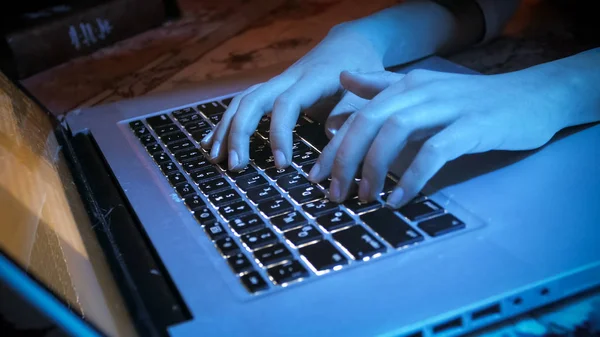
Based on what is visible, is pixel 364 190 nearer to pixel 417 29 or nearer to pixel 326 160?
pixel 326 160

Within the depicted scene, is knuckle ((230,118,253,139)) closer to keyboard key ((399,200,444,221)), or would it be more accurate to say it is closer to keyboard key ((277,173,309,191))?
keyboard key ((277,173,309,191))

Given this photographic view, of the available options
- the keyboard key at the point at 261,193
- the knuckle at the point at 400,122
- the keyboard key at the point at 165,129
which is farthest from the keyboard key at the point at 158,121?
the knuckle at the point at 400,122

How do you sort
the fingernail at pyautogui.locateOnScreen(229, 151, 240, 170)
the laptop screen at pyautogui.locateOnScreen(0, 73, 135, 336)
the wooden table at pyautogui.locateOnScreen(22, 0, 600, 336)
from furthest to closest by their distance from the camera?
the wooden table at pyautogui.locateOnScreen(22, 0, 600, 336)
the fingernail at pyautogui.locateOnScreen(229, 151, 240, 170)
the laptop screen at pyautogui.locateOnScreen(0, 73, 135, 336)

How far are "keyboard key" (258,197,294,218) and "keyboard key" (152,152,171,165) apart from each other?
0.48 feet

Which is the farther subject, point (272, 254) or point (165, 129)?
point (165, 129)

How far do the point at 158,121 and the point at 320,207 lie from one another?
29 cm

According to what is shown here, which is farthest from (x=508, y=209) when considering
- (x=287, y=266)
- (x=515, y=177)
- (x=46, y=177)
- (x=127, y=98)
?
(x=127, y=98)

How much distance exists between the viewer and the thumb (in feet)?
1.75

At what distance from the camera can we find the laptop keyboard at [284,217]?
399 mm

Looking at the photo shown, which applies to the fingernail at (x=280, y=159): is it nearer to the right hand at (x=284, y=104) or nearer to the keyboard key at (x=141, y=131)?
the right hand at (x=284, y=104)

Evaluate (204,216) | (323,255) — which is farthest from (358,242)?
(204,216)

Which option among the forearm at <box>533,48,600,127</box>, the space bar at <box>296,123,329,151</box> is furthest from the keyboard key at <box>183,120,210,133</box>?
the forearm at <box>533,48,600,127</box>

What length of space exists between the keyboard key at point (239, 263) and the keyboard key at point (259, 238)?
0.01 metres

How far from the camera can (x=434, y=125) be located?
47 cm
